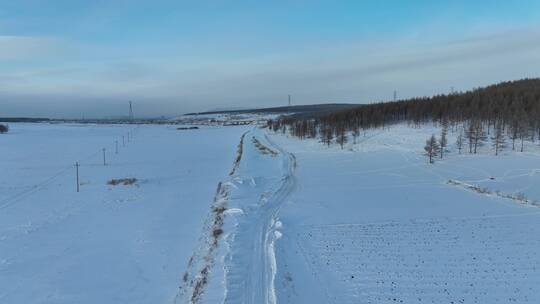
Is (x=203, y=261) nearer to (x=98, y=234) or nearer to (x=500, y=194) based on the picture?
(x=98, y=234)

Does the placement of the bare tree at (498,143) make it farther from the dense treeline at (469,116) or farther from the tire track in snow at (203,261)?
the tire track in snow at (203,261)

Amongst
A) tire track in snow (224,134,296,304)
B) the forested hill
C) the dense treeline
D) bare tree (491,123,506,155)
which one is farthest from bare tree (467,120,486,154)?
tire track in snow (224,134,296,304)

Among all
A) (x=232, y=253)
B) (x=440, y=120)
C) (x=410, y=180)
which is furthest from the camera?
(x=440, y=120)

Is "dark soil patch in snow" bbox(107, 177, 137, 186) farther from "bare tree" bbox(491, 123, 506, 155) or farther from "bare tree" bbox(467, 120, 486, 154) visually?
"bare tree" bbox(491, 123, 506, 155)

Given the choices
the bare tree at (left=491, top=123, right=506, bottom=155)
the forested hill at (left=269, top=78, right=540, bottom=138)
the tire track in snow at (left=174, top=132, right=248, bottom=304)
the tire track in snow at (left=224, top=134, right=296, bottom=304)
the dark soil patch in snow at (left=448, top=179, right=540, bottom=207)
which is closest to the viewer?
the tire track in snow at (left=224, top=134, right=296, bottom=304)

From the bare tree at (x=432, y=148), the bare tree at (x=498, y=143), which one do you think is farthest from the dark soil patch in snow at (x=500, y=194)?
the bare tree at (x=498, y=143)

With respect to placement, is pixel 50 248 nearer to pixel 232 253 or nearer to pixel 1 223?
pixel 1 223

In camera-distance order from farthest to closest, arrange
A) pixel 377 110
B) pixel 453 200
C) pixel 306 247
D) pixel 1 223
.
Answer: pixel 377 110 < pixel 453 200 < pixel 1 223 < pixel 306 247

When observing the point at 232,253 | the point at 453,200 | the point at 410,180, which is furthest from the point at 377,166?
the point at 232,253
